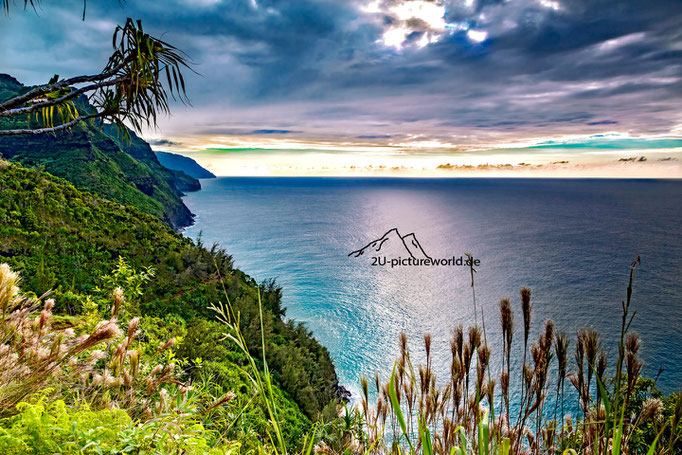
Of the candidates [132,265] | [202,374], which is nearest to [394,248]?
[132,265]

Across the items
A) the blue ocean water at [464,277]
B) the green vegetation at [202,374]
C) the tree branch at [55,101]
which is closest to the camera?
the green vegetation at [202,374]

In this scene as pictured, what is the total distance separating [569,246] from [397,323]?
127ft

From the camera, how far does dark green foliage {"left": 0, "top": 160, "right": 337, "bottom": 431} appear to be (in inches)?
346

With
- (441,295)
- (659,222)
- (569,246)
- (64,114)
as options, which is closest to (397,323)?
(441,295)

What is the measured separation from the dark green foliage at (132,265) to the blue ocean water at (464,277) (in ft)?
22.0

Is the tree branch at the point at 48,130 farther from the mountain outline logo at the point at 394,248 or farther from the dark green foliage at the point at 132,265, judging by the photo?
the mountain outline logo at the point at 394,248

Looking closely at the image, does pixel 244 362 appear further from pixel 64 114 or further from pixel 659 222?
pixel 659 222

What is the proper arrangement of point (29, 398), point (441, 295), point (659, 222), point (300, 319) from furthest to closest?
point (659, 222), point (441, 295), point (300, 319), point (29, 398)

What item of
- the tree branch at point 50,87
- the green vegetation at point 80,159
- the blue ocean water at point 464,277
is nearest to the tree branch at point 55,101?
the tree branch at point 50,87

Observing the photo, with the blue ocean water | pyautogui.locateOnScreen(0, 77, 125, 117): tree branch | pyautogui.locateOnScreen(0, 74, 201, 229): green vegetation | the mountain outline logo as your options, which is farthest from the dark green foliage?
the mountain outline logo

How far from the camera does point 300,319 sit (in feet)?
98.6

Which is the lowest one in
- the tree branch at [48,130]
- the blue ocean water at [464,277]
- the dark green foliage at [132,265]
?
the blue ocean water at [464,277]

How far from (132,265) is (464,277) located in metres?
38.6

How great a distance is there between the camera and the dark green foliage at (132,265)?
8.79m
